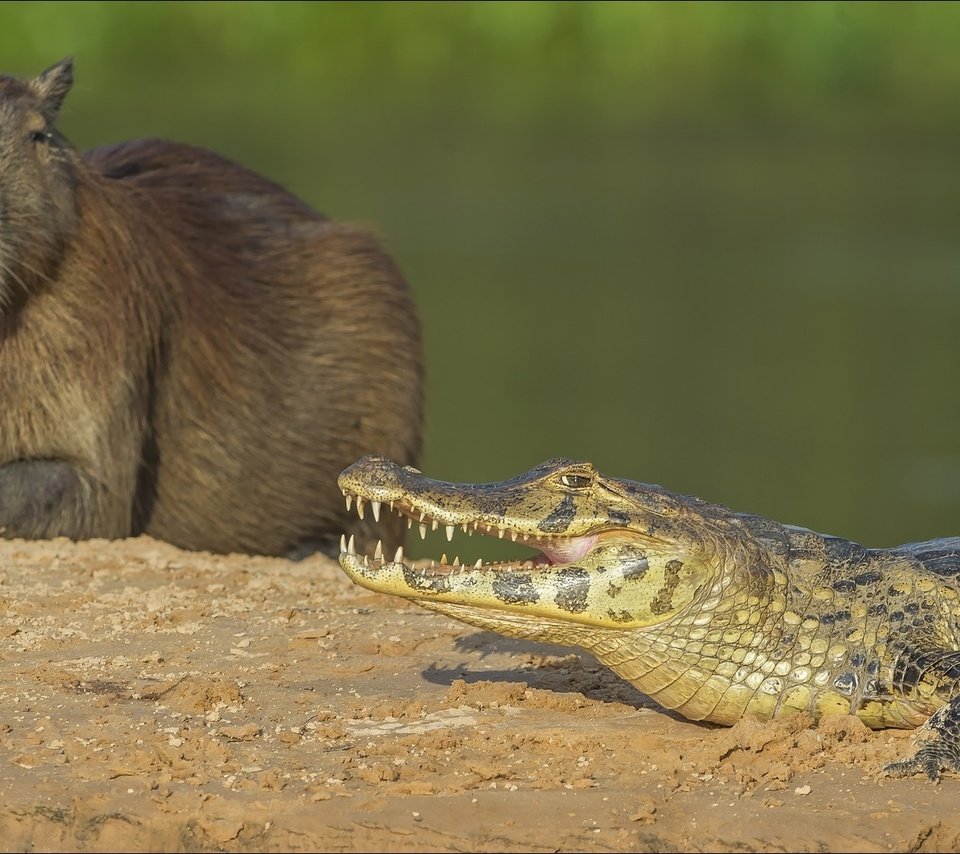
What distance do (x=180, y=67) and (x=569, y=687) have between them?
72.1ft

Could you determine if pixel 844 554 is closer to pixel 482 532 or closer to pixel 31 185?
pixel 482 532

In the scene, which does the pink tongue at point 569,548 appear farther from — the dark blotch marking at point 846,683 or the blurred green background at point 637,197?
the blurred green background at point 637,197

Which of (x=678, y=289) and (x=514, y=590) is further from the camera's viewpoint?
(x=678, y=289)

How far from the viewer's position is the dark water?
49.5 feet

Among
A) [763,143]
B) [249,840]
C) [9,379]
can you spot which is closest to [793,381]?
[763,143]

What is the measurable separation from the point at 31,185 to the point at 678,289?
567 inches

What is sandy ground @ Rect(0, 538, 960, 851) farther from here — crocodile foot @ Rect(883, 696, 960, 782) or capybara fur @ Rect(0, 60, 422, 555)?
capybara fur @ Rect(0, 60, 422, 555)

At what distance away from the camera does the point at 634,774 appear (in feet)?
13.1

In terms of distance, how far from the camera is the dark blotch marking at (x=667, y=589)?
4.36 meters

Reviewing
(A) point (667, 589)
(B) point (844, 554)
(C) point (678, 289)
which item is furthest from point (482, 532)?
(C) point (678, 289)

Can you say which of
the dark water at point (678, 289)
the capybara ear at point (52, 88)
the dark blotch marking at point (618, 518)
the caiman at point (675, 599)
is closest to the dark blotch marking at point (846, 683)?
the caiman at point (675, 599)

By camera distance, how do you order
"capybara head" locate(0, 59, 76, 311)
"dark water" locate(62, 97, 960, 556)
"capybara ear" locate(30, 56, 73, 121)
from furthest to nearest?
1. "dark water" locate(62, 97, 960, 556)
2. "capybara ear" locate(30, 56, 73, 121)
3. "capybara head" locate(0, 59, 76, 311)

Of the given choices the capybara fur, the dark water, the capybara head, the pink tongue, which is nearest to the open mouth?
the pink tongue

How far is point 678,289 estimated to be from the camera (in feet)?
68.4
